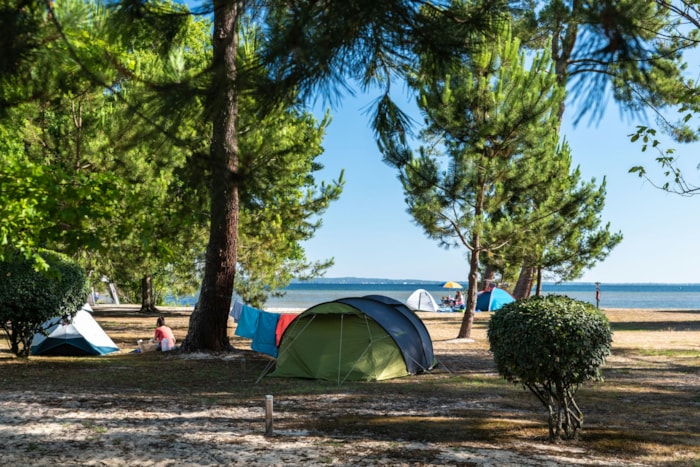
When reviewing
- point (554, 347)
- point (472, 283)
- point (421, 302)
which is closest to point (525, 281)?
point (472, 283)

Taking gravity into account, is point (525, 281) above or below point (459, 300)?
above

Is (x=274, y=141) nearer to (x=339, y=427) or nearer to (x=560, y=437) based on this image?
(x=339, y=427)

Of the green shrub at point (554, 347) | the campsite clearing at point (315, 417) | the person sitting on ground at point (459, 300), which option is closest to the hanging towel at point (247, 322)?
the campsite clearing at point (315, 417)

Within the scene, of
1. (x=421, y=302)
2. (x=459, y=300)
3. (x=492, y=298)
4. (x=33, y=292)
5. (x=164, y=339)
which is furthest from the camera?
(x=459, y=300)

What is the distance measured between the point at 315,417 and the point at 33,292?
21.4ft

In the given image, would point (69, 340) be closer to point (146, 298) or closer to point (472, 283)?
point (472, 283)

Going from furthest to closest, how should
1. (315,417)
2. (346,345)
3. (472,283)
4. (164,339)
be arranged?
(472,283) → (164,339) → (346,345) → (315,417)

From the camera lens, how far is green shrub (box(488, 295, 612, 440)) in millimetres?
6172

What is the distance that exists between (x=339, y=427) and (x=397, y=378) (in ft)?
13.6

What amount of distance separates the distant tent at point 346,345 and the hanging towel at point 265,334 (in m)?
2.34

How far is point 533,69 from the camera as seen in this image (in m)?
15.4

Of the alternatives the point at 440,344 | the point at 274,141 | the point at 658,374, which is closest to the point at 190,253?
the point at 274,141

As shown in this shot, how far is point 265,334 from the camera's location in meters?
13.9

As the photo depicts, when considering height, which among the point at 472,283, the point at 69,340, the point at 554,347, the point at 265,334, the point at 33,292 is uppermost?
the point at 472,283
